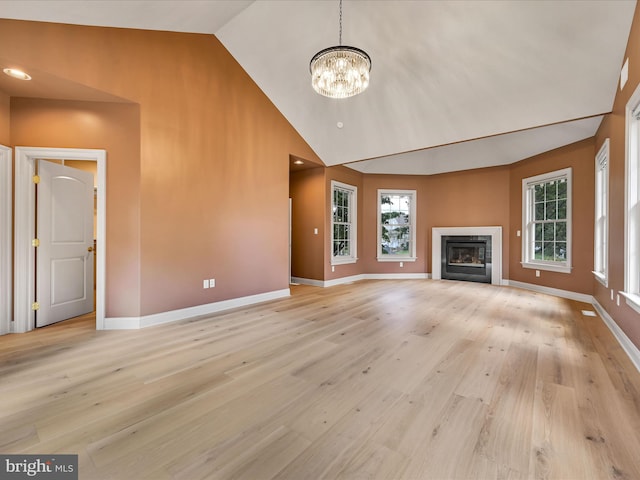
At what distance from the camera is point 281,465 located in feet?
4.26

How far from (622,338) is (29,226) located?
20.9ft

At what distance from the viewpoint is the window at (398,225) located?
7.25 meters

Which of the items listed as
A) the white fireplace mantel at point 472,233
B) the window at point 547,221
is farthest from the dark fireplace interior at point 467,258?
the window at point 547,221

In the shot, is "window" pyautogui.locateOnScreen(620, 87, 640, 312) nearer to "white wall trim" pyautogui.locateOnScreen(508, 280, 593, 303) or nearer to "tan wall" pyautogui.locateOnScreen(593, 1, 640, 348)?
"tan wall" pyautogui.locateOnScreen(593, 1, 640, 348)

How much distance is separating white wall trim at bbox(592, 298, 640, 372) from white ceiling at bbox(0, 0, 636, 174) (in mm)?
2455

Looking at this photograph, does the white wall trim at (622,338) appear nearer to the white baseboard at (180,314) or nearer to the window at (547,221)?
the window at (547,221)

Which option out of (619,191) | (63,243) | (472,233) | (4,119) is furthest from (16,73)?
(472,233)

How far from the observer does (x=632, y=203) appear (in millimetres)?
2658

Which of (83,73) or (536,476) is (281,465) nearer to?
(536,476)

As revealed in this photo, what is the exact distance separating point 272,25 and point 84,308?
177 inches

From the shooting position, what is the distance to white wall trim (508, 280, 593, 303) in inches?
183

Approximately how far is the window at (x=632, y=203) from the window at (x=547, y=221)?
2.53 m

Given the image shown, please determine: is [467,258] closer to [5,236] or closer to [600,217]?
A: [600,217]

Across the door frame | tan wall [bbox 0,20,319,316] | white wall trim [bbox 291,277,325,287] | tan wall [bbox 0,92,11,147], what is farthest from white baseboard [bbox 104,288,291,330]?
tan wall [bbox 0,92,11,147]
